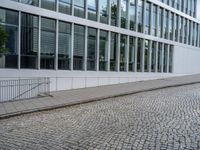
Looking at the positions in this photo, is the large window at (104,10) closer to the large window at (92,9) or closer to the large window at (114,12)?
the large window at (92,9)

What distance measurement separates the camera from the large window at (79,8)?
23.3m

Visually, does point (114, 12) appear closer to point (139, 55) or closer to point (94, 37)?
point (94, 37)

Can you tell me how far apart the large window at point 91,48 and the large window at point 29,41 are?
548cm

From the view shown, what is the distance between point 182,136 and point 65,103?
7.84 meters

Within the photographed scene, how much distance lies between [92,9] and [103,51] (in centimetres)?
355

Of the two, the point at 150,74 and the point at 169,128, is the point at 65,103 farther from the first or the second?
the point at 150,74

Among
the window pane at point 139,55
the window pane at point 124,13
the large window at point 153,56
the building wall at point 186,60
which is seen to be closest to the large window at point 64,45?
the window pane at point 124,13

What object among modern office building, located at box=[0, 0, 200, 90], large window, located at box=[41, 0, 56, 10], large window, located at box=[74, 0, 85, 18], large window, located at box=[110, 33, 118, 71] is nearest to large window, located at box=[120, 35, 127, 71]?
modern office building, located at box=[0, 0, 200, 90]

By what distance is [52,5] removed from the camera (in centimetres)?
2134

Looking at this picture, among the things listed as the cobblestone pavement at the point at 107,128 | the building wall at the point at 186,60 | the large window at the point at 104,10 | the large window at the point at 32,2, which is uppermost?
the large window at the point at 104,10

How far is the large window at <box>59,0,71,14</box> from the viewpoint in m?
22.0

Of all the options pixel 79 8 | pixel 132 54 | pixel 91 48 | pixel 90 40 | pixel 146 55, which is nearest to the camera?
pixel 79 8

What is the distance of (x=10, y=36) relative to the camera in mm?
18656

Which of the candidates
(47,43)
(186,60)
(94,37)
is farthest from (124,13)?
(186,60)
